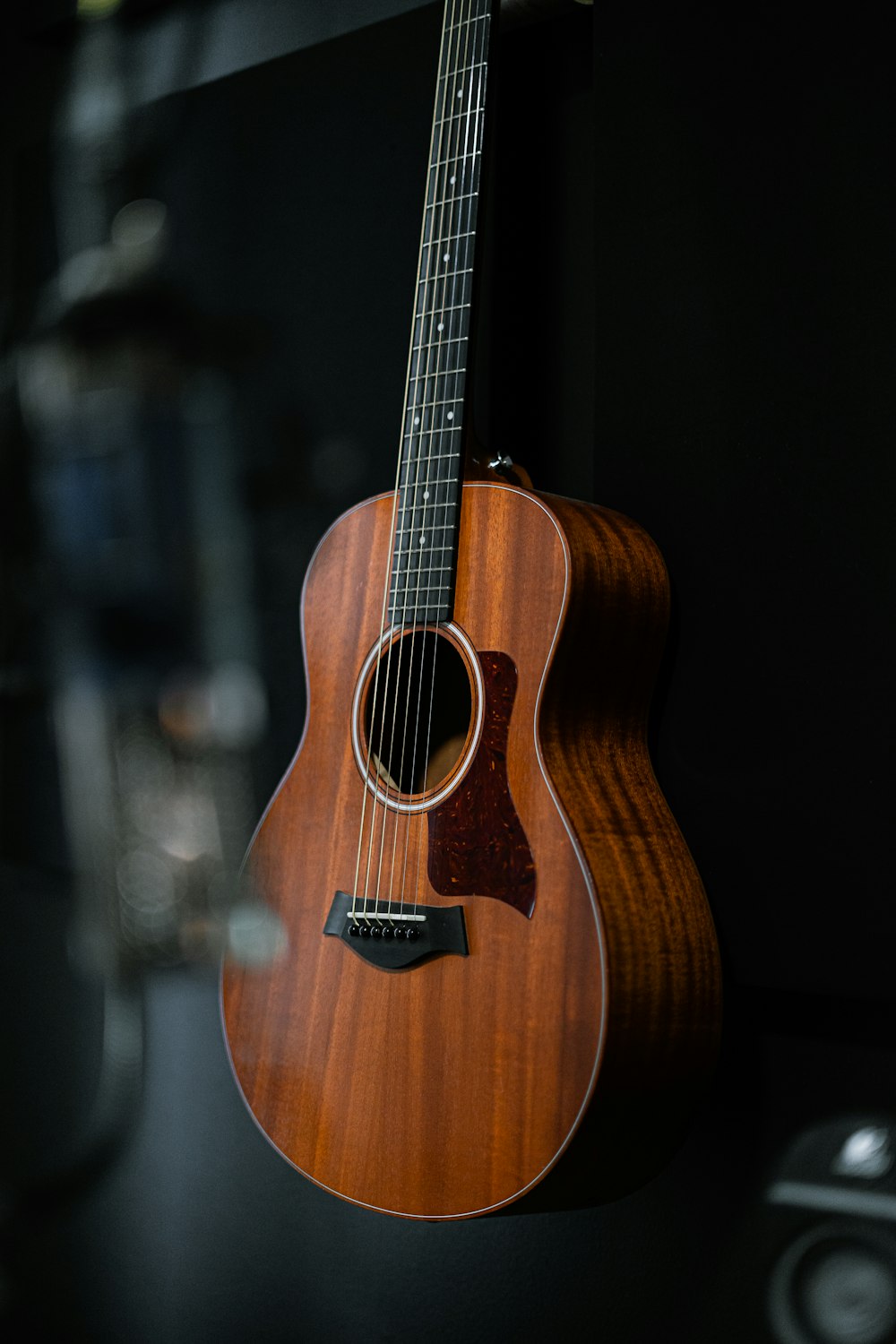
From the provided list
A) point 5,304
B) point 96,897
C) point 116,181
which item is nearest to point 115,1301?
point 96,897

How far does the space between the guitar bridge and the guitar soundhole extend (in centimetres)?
11

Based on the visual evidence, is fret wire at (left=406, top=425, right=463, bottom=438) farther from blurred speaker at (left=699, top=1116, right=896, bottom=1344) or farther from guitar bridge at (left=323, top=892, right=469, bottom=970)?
blurred speaker at (left=699, top=1116, right=896, bottom=1344)

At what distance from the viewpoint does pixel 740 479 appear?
3.77ft

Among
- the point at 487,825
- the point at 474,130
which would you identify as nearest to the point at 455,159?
the point at 474,130

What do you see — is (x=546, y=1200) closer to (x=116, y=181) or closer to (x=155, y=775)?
(x=155, y=775)

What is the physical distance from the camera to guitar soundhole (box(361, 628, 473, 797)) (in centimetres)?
112

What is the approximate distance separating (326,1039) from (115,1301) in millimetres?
718

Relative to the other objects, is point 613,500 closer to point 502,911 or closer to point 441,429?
point 441,429

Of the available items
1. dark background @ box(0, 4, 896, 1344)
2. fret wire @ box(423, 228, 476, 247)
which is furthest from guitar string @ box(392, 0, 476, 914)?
dark background @ box(0, 4, 896, 1344)

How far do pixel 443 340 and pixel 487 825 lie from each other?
1.54ft

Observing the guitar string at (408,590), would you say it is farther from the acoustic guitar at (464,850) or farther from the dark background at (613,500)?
the dark background at (613,500)

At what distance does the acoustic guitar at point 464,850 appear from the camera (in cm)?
97

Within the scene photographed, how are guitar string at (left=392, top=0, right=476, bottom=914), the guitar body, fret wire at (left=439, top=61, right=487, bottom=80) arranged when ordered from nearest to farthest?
the guitar body < guitar string at (left=392, top=0, right=476, bottom=914) < fret wire at (left=439, top=61, right=487, bottom=80)

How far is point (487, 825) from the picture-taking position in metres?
1.02
